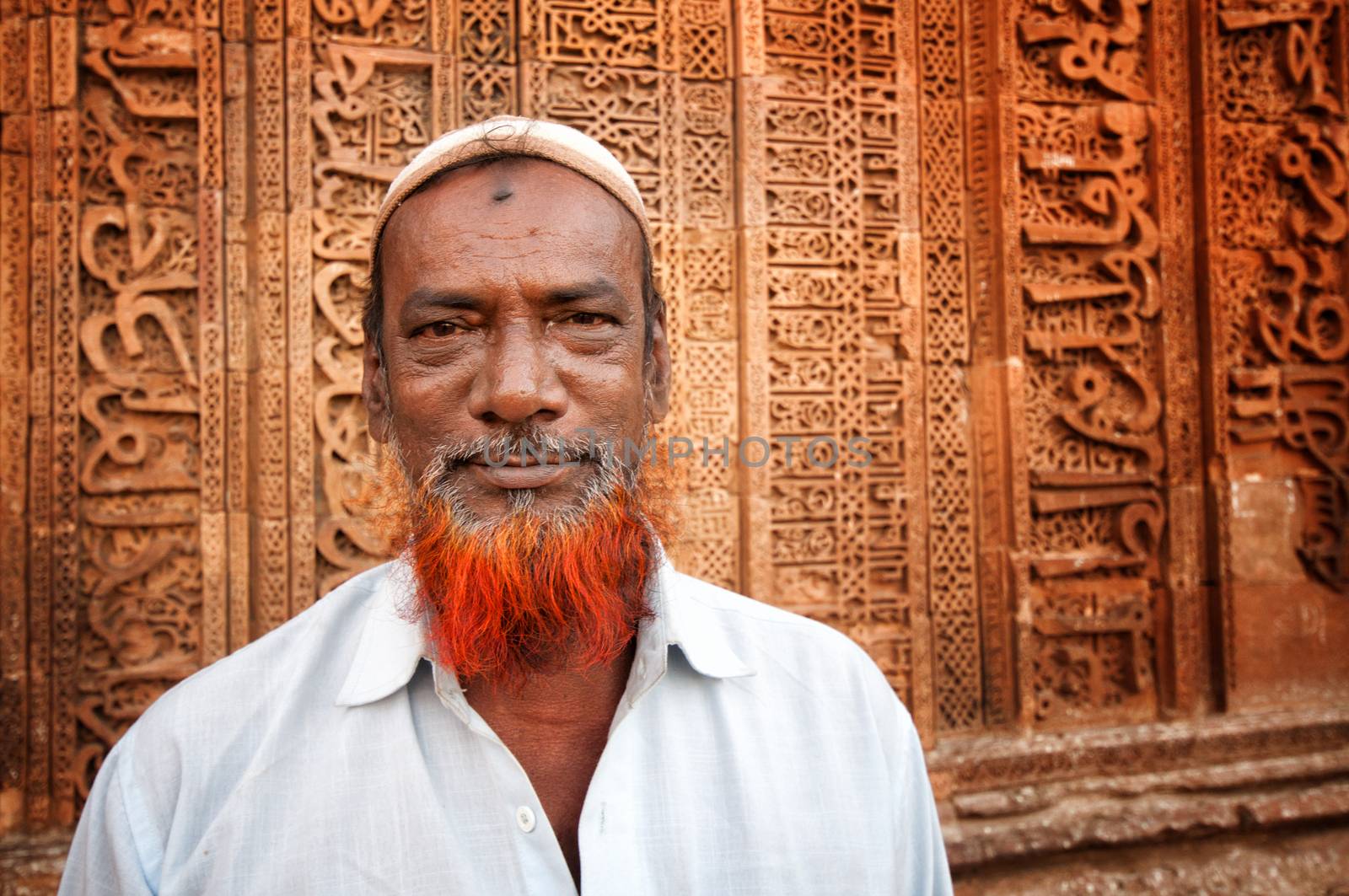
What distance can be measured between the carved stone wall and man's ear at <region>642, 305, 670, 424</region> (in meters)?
1.68

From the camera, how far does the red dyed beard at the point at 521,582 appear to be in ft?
4.24

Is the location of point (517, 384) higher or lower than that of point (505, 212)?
lower

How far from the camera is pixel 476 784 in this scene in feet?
3.93

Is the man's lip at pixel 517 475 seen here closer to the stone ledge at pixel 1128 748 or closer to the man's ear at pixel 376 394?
the man's ear at pixel 376 394

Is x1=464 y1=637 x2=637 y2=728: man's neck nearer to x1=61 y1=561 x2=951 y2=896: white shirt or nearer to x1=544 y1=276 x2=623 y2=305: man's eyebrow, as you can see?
x1=61 y1=561 x2=951 y2=896: white shirt

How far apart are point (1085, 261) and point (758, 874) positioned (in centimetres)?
332

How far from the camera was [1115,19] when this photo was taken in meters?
3.78

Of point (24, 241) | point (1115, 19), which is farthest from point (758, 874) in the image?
point (1115, 19)

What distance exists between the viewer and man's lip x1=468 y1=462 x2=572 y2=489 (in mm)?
1293

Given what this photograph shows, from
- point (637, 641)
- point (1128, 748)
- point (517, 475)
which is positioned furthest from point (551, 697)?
point (1128, 748)

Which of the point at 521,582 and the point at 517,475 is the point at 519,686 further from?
the point at 517,475

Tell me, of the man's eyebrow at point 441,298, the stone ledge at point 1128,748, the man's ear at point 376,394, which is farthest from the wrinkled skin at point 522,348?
the stone ledge at point 1128,748

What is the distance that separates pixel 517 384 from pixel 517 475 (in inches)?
5.4

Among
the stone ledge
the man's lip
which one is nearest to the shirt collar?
the man's lip
